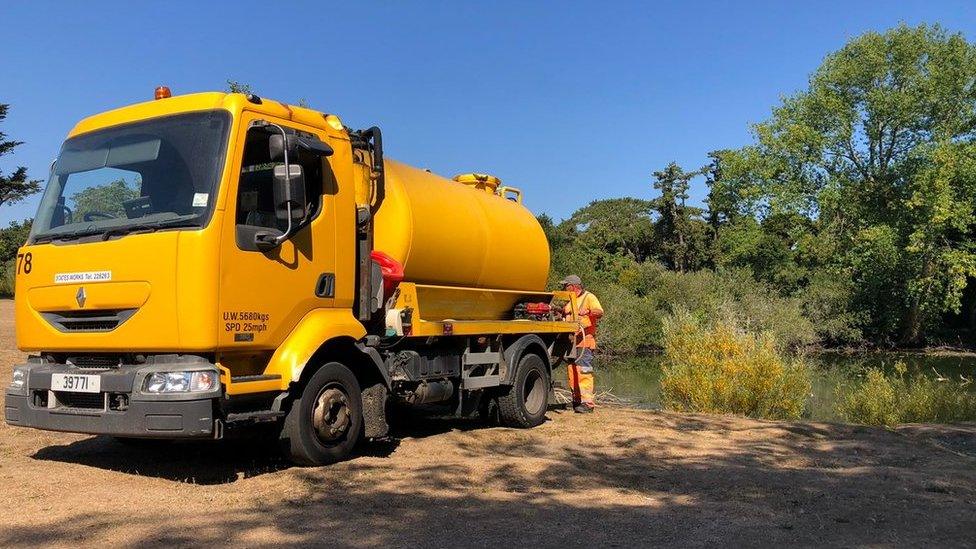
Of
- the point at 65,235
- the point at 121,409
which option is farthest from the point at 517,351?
the point at 65,235

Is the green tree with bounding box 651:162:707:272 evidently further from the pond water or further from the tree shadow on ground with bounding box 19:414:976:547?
the tree shadow on ground with bounding box 19:414:976:547

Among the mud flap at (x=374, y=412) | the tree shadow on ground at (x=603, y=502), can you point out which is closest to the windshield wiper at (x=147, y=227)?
the tree shadow on ground at (x=603, y=502)

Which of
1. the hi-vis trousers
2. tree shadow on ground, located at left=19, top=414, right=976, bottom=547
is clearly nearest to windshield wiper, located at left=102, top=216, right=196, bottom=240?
tree shadow on ground, located at left=19, top=414, right=976, bottom=547

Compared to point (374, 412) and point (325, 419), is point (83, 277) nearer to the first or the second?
point (325, 419)

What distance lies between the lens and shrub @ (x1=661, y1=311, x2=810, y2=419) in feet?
41.7

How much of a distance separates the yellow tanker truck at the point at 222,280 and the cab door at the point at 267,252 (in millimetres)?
14

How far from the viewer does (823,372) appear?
24156mm

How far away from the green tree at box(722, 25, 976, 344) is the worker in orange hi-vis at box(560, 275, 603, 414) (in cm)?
2772

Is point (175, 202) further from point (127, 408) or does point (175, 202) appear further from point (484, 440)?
point (484, 440)

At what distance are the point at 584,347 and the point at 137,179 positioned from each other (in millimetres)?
7066

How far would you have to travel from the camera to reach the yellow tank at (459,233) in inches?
291

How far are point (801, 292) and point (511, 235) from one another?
32651 millimetres

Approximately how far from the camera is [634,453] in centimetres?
791

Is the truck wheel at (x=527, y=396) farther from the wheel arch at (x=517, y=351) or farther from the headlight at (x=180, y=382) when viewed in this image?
the headlight at (x=180, y=382)
